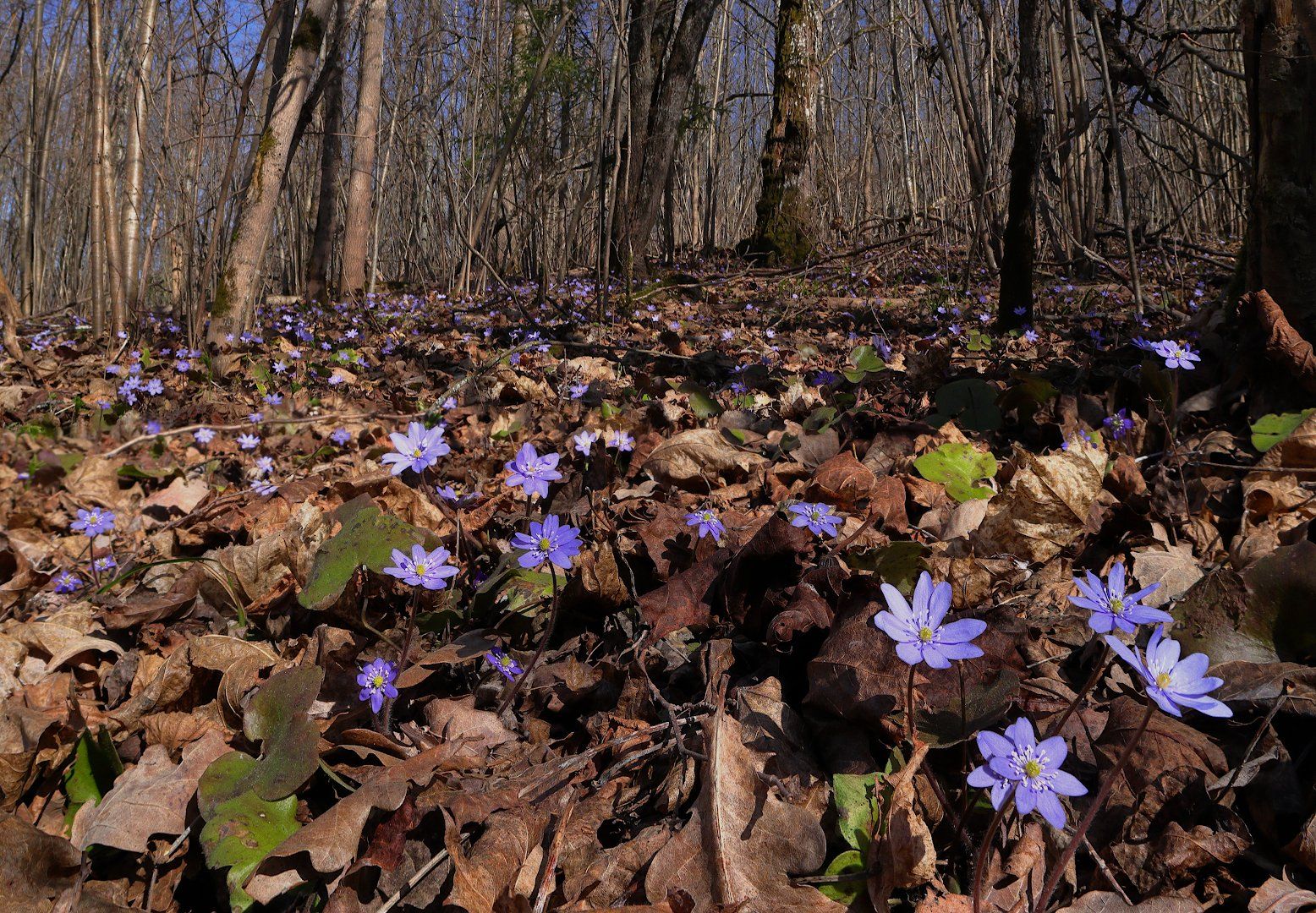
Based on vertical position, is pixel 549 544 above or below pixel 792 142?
below

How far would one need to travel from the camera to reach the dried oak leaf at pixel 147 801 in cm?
102

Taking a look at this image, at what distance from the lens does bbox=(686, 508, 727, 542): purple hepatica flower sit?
4.28ft

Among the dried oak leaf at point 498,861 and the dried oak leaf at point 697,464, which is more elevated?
the dried oak leaf at point 697,464

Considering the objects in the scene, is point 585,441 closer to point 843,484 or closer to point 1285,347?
Answer: point 843,484

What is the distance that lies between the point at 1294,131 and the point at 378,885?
2.28m

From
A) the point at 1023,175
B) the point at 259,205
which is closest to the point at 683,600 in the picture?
Answer: the point at 1023,175

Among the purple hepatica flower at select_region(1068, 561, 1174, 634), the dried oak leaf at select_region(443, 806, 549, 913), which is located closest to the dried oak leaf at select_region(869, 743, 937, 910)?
the purple hepatica flower at select_region(1068, 561, 1174, 634)

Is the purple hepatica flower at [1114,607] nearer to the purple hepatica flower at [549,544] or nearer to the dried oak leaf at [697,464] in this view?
the purple hepatica flower at [549,544]

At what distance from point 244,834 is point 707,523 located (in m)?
0.75

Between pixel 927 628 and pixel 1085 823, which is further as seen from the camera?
pixel 927 628

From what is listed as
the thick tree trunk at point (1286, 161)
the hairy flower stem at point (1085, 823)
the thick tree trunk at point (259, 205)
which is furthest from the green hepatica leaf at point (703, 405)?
the thick tree trunk at point (259, 205)

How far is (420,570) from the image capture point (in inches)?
43.1

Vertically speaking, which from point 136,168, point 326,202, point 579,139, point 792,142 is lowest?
point 136,168

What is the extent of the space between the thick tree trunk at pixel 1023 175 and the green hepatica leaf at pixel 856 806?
301cm
